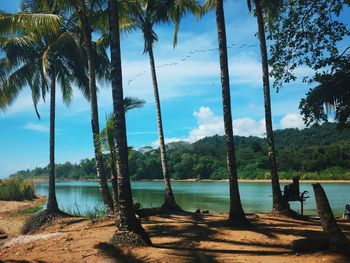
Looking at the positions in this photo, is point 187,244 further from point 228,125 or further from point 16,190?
point 16,190

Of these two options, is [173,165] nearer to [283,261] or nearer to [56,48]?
[56,48]

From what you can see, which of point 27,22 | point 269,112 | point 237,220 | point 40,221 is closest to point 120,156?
point 237,220

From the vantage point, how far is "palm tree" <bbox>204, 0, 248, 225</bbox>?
11117 millimetres

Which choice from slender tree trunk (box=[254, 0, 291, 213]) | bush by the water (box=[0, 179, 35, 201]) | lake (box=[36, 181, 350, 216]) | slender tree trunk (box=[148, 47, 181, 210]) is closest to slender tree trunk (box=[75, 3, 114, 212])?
slender tree trunk (box=[148, 47, 181, 210])

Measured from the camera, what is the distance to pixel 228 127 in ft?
37.4

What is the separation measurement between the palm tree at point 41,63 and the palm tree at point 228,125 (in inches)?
285

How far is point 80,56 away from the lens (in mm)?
17906

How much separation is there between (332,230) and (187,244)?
10.9 feet

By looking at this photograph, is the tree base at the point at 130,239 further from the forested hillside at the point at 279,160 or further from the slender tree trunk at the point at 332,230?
the forested hillside at the point at 279,160

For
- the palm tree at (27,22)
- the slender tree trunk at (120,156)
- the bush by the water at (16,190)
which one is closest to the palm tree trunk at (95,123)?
the palm tree at (27,22)

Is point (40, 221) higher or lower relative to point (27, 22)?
lower

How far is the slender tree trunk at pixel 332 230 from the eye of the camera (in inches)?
282

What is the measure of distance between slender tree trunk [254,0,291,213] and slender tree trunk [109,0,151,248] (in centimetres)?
547

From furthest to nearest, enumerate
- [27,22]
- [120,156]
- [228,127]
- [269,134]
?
[269,134]
[27,22]
[228,127]
[120,156]
